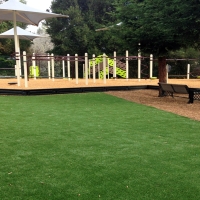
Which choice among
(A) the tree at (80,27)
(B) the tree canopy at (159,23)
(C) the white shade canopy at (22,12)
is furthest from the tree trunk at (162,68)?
(A) the tree at (80,27)

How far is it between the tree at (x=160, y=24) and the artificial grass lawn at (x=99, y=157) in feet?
11.8

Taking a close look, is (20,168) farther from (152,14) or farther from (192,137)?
(152,14)

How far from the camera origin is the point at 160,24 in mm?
9195

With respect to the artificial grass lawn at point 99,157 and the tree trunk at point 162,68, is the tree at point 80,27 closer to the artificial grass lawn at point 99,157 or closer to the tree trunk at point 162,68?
the tree trunk at point 162,68

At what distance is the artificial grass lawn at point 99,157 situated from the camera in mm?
3209

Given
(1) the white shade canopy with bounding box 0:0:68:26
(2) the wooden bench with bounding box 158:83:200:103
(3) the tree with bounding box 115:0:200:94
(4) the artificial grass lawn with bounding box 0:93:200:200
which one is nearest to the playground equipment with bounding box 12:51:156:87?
(1) the white shade canopy with bounding box 0:0:68:26

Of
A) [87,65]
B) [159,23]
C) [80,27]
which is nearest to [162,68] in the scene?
[159,23]

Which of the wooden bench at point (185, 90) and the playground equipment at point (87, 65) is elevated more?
the playground equipment at point (87, 65)

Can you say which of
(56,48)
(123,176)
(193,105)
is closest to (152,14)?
(193,105)

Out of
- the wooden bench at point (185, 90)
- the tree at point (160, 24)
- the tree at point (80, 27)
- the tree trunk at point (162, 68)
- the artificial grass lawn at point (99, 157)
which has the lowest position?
the artificial grass lawn at point (99, 157)

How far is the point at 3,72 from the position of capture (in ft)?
96.0

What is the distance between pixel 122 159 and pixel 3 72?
27.8 meters

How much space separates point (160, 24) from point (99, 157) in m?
6.47

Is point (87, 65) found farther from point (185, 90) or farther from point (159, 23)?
point (185, 90)
